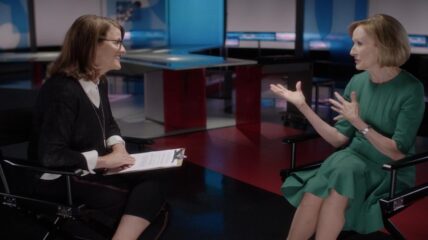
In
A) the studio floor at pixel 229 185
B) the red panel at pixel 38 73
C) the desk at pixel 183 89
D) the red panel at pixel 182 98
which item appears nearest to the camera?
the studio floor at pixel 229 185

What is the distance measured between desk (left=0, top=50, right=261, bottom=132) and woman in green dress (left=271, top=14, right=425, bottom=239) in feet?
9.46

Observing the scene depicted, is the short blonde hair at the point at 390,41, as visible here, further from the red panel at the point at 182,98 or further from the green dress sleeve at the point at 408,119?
the red panel at the point at 182,98

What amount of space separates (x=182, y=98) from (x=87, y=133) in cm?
355

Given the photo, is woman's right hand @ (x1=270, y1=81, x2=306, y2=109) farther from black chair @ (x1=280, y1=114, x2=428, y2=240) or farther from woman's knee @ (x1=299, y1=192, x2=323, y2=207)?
black chair @ (x1=280, y1=114, x2=428, y2=240)

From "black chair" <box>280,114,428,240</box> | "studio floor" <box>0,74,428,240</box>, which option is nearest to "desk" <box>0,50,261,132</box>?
"studio floor" <box>0,74,428,240</box>

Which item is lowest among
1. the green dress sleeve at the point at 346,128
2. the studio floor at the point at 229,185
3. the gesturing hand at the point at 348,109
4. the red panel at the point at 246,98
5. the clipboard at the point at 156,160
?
the studio floor at the point at 229,185

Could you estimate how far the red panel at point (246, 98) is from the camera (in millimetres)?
6008

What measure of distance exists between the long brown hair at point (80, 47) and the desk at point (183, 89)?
297cm

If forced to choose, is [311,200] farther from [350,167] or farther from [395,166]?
[395,166]

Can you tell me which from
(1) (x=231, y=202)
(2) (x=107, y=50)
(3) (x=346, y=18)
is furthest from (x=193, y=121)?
(2) (x=107, y=50)

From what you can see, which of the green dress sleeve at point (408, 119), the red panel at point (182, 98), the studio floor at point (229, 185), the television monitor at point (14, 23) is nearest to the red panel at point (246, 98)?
the studio floor at point (229, 185)

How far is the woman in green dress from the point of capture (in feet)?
7.42

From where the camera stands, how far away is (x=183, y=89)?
5.72 meters

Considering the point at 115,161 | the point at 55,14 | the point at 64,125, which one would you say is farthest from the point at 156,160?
the point at 55,14
